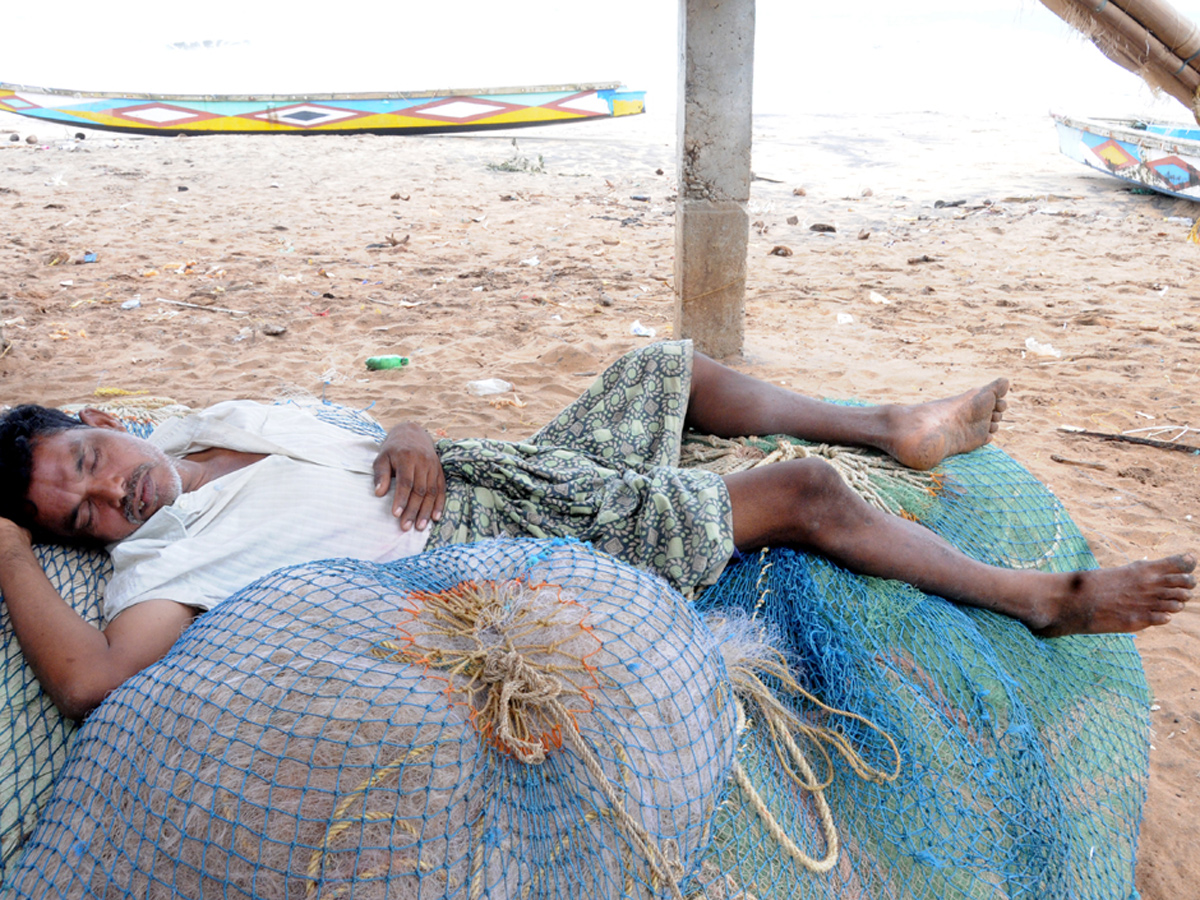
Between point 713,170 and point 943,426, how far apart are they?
2602 mm

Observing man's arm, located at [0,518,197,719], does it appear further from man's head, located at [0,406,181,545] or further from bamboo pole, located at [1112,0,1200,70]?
bamboo pole, located at [1112,0,1200,70]

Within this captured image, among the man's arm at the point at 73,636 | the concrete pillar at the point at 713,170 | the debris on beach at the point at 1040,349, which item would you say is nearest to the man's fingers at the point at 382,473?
the man's arm at the point at 73,636

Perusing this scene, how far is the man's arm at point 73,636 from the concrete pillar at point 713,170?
3669 millimetres

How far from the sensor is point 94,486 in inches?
78.0

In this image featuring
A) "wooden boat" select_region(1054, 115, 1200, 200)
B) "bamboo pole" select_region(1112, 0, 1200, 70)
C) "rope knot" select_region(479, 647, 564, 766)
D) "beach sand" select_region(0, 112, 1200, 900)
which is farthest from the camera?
"wooden boat" select_region(1054, 115, 1200, 200)

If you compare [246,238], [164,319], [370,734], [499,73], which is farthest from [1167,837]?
[499,73]

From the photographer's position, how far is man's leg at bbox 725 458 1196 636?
2.06 meters

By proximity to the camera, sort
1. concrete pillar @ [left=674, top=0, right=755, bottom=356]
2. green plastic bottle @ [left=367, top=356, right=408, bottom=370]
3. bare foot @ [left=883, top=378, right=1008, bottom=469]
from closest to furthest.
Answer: bare foot @ [left=883, top=378, right=1008, bottom=469] → concrete pillar @ [left=674, top=0, right=755, bottom=356] → green plastic bottle @ [left=367, top=356, right=408, bottom=370]

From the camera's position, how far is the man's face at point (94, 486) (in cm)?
196

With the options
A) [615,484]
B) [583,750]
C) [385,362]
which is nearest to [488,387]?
[385,362]

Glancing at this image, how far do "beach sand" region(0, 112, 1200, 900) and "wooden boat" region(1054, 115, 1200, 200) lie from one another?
0.92 feet

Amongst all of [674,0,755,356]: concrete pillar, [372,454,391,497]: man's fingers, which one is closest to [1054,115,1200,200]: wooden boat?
[674,0,755,356]: concrete pillar

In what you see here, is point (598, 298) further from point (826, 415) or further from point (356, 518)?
point (356, 518)

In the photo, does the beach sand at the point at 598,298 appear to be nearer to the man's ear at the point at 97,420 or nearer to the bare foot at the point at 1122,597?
the bare foot at the point at 1122,597
